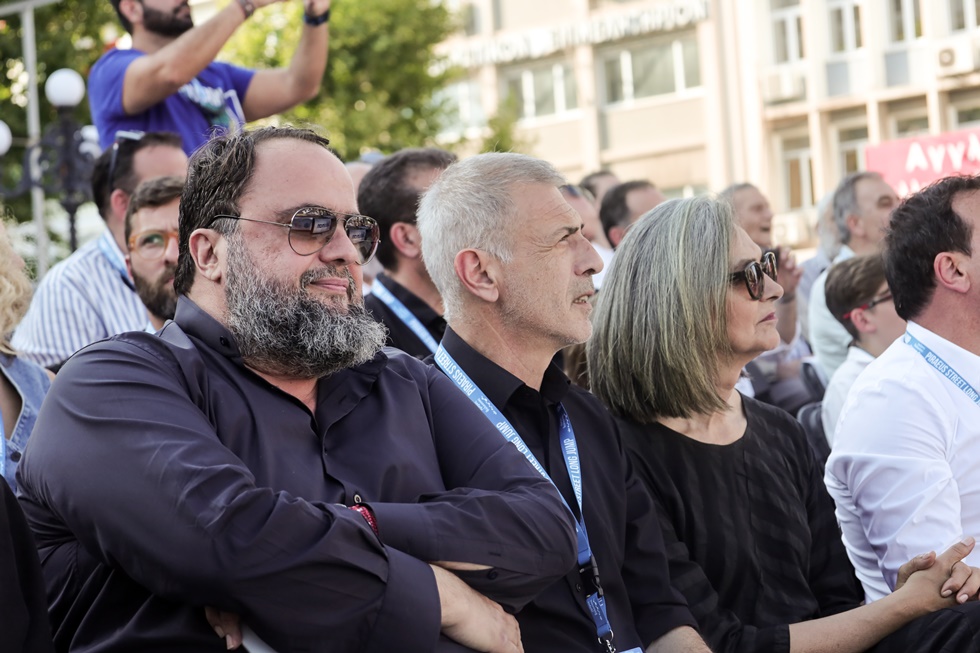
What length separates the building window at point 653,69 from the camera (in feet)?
119

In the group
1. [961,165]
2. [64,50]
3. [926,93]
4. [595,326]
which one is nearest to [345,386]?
[595,326]

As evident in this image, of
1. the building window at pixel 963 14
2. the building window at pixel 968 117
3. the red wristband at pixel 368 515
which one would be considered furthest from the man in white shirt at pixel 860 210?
the building window at pixel 963 14

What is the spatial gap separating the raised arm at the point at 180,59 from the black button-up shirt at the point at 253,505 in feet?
9.44

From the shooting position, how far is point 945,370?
4285mm

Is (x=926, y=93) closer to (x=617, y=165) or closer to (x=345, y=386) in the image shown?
(x=617, y=165)

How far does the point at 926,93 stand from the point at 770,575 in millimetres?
30582

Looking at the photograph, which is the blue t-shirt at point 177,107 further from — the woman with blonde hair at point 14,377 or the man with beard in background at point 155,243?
the woman with blonde hair at point 14,377

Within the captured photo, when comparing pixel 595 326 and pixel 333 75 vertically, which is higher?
pixel 333 75

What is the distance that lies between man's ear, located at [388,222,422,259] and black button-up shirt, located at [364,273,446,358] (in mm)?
148

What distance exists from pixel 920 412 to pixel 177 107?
4015 millimetres

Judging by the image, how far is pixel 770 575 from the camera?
4141 mm

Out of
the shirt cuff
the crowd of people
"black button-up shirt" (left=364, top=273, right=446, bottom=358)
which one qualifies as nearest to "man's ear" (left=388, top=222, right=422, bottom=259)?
the crowd of people

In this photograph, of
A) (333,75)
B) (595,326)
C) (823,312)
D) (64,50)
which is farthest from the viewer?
(333,75)

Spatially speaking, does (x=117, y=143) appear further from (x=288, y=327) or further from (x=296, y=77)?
(x=288, y=327)
